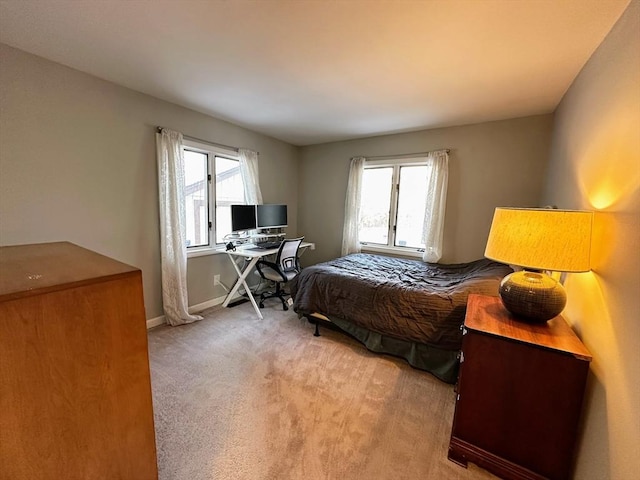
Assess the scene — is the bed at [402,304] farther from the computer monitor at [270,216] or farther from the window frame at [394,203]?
the computer monitor at [270,216]

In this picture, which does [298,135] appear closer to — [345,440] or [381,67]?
[381,67]

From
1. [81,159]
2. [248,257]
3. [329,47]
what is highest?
[329,47]

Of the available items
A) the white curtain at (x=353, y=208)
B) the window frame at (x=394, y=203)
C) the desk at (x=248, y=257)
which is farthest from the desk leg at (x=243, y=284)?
the window frame at (x=394, y=203)

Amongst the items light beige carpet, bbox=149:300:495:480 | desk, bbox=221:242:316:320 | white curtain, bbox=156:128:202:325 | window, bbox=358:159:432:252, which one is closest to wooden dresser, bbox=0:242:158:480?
light beige carpet, bbox=149:300:495:480

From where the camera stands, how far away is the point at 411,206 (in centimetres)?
374

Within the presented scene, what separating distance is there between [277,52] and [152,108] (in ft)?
5.38

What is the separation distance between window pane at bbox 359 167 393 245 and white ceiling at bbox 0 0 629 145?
1271 mm

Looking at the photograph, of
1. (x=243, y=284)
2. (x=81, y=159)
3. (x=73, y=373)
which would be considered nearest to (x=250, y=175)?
(x=243, y=284)

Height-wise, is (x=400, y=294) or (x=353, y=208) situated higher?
(x=353, y=208)

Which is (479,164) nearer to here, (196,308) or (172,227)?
(172,227)

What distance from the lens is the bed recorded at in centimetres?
205

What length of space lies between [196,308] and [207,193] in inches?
57.3

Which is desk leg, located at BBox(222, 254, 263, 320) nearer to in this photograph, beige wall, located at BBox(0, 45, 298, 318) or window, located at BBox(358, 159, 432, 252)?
beige wall, located at BBox(0, 45, 298, 318)

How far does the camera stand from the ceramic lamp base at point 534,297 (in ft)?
4.48
